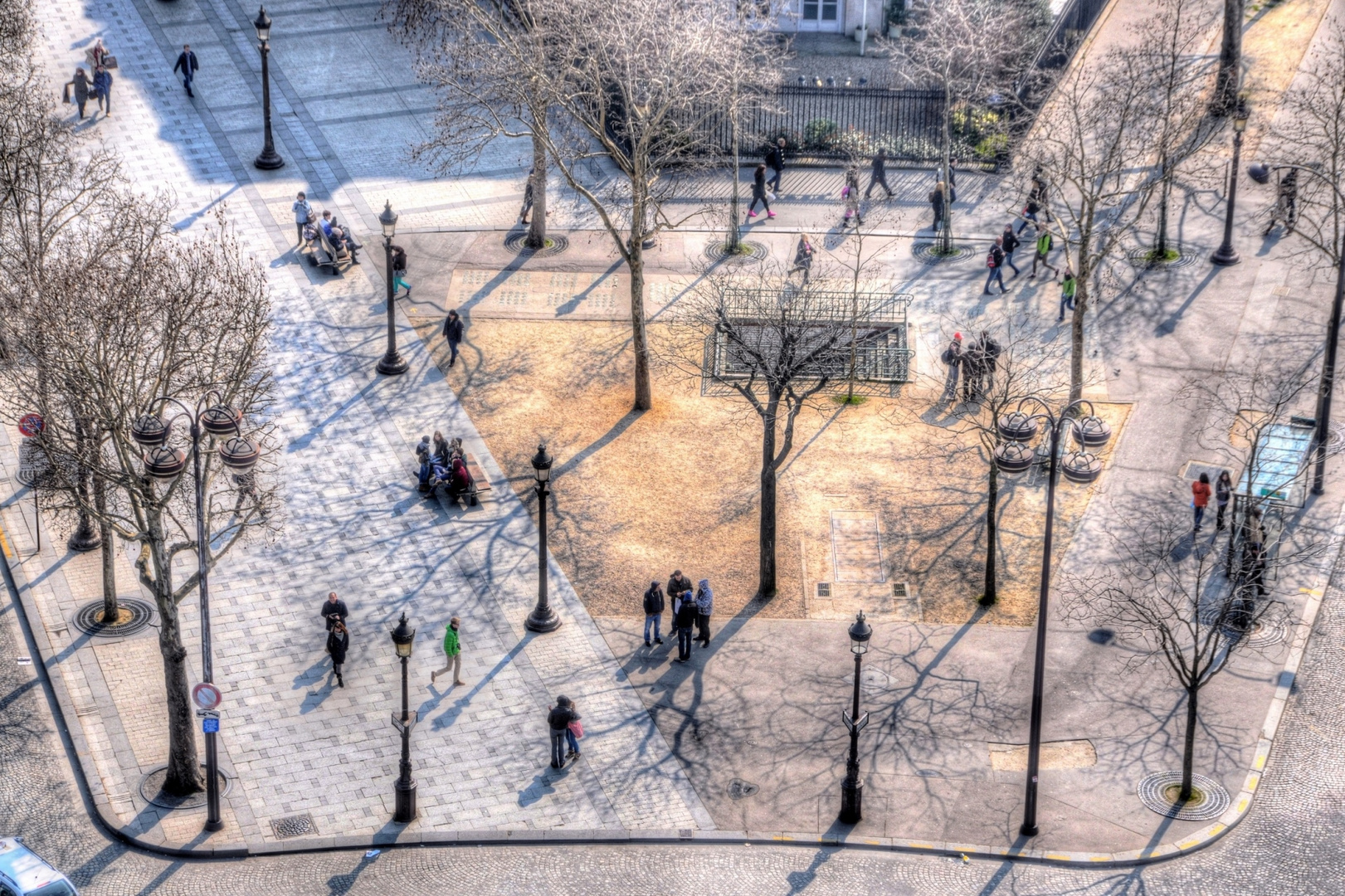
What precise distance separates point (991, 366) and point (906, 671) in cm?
905

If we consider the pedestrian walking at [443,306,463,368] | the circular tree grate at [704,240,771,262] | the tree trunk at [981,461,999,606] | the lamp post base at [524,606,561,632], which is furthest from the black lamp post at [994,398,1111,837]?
the circular tree grate at [704,240,771,262]

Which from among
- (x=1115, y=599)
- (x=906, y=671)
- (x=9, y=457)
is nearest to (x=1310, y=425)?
(x=1115, y=599)

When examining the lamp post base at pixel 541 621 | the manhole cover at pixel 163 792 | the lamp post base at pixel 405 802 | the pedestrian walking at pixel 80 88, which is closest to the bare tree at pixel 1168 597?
the lamp post base at pixel 541 621

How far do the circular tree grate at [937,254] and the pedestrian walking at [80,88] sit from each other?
23.9m

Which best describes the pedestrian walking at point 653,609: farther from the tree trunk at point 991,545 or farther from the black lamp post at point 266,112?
the black lamp post at point 266,112

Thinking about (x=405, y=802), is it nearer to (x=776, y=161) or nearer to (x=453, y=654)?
(x=453, y=654)

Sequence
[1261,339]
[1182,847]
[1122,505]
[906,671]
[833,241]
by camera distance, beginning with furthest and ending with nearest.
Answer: [833,241] < [1261,339] < [1122,505] < [906,671] < [1182,847]

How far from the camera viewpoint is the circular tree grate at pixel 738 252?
53.0 metres

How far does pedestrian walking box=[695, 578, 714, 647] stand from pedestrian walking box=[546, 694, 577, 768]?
14.4 ft

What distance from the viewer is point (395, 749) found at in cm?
3612

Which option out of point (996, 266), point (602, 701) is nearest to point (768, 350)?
point (602, 701)

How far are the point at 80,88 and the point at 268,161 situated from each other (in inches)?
239

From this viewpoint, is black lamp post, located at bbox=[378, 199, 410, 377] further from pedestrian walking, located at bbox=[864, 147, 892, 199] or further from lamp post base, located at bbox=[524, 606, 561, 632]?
pedestrian walking, located at bbox=[864, 147, 892, 199]

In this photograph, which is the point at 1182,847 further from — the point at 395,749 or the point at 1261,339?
the point at 1261,339
